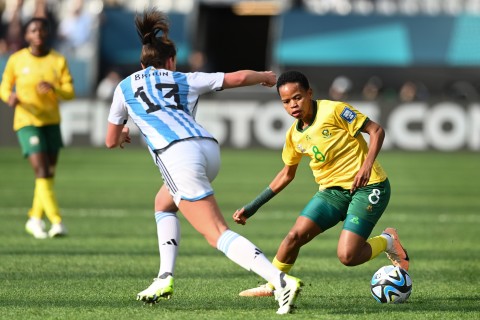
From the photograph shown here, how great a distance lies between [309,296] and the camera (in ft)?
26.3

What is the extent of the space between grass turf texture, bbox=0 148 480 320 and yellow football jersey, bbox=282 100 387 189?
36.8 inches

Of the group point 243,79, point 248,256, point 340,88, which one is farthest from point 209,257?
point 340,88

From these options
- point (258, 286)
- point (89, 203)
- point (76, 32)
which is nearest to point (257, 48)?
point (76, 32)

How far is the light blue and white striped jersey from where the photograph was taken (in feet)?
23.4

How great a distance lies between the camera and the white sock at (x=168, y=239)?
7.54m

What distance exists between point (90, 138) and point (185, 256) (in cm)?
1580

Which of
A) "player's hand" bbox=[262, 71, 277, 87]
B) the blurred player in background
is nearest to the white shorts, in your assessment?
the blurred player in background

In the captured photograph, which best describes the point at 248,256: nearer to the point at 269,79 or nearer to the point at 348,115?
the point at 269,79

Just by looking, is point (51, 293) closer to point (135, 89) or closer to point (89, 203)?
point (135, 89)

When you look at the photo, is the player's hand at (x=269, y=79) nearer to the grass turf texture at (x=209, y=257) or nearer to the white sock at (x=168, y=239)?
the white sock at (x=168, y=239)

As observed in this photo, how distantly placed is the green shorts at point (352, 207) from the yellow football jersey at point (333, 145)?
77 millimetres

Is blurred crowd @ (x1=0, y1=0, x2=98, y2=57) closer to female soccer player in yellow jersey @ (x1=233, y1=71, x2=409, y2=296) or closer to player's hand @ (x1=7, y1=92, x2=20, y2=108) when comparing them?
player's hand @ (x1=7, y1=92, x2=20, y2=108)

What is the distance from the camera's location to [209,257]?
34.6 feet

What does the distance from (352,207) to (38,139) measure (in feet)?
17.1
